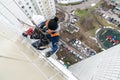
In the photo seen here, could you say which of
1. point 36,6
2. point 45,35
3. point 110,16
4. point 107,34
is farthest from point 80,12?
point 45,35

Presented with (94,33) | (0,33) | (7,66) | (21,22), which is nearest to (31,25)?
(21,22)

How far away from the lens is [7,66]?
5.40 meters

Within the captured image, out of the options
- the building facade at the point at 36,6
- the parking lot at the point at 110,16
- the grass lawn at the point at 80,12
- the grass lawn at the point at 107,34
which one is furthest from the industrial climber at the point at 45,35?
the parking lot at the point at 110,16

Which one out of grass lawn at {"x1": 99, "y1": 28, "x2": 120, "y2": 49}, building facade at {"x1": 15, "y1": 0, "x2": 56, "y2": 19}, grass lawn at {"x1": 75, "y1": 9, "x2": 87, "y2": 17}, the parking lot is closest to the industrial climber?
building facade at {"x1": 15, "y1": 0, "x2": 56, "y2": 19}

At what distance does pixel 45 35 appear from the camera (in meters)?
7.02

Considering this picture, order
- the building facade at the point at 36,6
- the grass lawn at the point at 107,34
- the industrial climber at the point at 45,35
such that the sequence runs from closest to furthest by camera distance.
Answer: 1. the industrial climber at the point at 45,35
2. the building facade at the point at 36,6
3. the grass lawn at the point at 107,34

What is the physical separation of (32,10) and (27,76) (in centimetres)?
989

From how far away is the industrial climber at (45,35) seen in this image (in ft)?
21.8

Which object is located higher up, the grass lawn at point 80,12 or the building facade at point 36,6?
the building facade at point 36,6

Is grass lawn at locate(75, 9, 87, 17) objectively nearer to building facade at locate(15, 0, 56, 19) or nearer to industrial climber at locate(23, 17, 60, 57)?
building facade at locate(15, 0, 56, 19)

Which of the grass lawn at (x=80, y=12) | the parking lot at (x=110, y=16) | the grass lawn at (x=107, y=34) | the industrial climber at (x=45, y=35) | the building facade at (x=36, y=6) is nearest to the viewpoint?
the industrial climber at (x=45, y=35)

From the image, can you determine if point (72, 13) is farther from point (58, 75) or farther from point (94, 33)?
point (58, 75)

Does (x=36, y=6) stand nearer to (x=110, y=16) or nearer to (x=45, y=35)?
(x=110, y=16)

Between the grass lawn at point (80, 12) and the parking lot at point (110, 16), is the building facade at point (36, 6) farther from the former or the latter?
the parking lot at point (110, 16)
